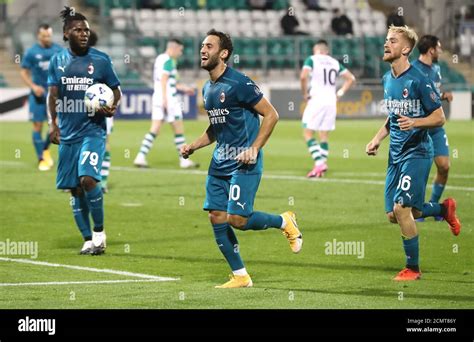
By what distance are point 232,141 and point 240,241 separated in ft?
12.0

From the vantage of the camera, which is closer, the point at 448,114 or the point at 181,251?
the point at 181,251

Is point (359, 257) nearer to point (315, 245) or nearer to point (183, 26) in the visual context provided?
point (315, 245)

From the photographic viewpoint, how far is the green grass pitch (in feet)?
34.2

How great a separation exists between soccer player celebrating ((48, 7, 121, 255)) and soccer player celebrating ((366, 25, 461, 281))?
3275 millimetres

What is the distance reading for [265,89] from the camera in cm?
3756

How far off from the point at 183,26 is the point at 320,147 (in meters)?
21.4

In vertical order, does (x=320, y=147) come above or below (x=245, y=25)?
below

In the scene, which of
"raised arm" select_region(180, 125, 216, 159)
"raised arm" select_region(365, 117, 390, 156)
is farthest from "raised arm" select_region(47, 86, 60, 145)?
"raised arm" select_region(365, 117, 390, 156)

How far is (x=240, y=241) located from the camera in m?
14.4

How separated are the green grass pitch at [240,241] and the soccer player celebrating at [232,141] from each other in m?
0.59

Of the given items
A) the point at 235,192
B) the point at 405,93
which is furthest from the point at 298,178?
the point at 235,192
